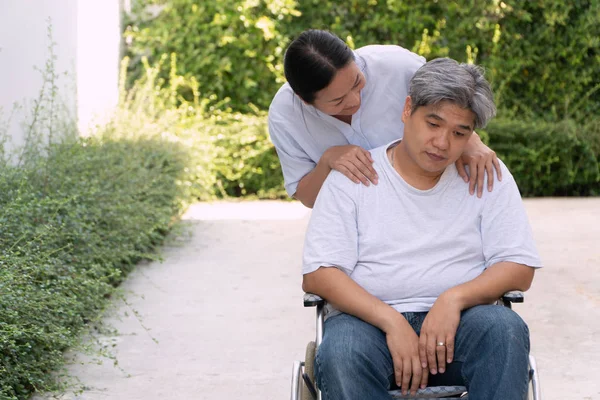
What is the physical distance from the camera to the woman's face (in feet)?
9.37

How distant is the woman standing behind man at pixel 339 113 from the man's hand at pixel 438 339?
40 centimetres

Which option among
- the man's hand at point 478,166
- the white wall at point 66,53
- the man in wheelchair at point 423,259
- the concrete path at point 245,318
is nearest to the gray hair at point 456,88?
the man in wheelchair at point 423,259

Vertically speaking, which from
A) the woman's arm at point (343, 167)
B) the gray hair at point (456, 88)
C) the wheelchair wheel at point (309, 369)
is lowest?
the wheelchair wheel at point (309, 369)

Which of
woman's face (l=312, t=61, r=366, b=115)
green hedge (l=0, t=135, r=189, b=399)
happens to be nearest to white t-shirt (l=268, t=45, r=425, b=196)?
woman's face (l=312, t=61, r=366, b=115)

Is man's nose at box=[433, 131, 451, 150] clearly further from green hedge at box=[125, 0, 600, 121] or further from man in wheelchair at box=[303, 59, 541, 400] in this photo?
green hedge at box=[125, 0, 600, 121]

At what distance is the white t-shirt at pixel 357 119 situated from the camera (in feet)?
9.96

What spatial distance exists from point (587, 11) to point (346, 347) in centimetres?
686

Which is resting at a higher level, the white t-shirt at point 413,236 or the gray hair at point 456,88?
the gray hair at point 456,88

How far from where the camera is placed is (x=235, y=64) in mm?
8859

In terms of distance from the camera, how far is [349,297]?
8.57 feet

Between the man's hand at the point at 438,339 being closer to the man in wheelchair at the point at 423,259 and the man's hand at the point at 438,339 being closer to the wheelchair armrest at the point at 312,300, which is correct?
the man in wheelchair at the point at 423,259

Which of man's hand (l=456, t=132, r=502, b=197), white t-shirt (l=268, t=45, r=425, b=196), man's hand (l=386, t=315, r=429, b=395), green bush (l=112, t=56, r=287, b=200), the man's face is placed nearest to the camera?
man's hand (l=386, t=315, r=429, b=395)

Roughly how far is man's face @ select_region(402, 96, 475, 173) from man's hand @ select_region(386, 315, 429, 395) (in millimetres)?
470

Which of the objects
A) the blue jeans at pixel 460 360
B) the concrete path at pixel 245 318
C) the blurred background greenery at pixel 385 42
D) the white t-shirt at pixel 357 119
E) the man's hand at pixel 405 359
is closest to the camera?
the blue jeans at pixel 460 360
